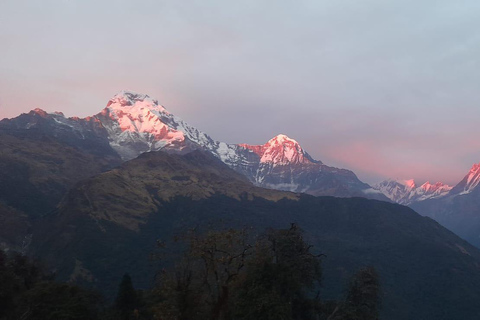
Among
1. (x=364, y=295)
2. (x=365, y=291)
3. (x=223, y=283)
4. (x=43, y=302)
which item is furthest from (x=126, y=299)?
(x=365, y=291)

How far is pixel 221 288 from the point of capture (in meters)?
52.7

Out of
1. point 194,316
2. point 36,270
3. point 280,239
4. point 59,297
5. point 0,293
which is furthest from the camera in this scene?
point 36,270

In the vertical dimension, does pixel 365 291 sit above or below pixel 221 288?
below

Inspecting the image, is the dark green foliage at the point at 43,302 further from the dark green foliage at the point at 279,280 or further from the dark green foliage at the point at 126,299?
the dark green foliage at the point at 279,280

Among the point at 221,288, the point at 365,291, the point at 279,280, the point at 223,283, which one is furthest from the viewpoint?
the point at 365,291

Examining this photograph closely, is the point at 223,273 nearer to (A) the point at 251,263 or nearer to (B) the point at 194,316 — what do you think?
(A) the point at 251,263

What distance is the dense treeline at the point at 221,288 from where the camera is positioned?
49.2m

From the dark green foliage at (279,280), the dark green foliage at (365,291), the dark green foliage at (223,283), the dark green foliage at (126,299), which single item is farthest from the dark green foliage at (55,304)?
the dark green foliage at (365,291)

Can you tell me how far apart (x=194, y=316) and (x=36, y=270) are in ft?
207

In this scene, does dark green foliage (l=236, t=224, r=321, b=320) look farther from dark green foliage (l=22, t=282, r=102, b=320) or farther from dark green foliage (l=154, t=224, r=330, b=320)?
dark green foliage (l=22, t=282, r=102, b=320)

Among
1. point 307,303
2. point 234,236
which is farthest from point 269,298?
point 307,303

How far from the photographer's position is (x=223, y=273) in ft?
174

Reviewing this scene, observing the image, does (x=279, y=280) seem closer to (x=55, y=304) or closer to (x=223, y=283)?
(x=223, y=283)

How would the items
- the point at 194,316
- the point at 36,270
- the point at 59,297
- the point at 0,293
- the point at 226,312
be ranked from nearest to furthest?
the point at 194,316
the point at 226,312
the point at 59,297
the point at 0,293
the point at 36,270
